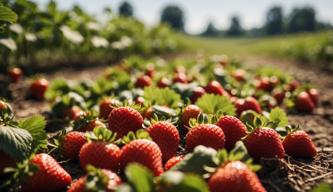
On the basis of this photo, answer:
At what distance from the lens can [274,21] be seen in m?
132

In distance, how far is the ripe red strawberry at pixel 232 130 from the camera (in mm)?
2961

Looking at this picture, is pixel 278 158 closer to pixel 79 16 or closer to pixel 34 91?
pixel 34 91

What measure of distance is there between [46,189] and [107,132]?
46 centimetres

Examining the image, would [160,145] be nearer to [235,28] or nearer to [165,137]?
[165,137]

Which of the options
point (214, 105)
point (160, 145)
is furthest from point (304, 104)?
point (160, 145)

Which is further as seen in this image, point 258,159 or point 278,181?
point 258,159

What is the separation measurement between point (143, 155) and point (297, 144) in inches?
50.7

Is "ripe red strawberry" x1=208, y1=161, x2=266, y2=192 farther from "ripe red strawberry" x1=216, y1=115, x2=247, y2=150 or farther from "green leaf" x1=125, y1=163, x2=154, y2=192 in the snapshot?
"ripe red strawberry" x1=216, y1=115, x2=247, y2=150

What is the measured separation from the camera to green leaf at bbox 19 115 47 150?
2.81 meters

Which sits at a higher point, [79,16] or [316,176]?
[79,16]

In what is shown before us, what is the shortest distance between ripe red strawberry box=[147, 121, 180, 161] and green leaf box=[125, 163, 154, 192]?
0.86 m

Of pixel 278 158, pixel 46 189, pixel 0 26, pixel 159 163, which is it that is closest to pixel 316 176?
pixel 278 158

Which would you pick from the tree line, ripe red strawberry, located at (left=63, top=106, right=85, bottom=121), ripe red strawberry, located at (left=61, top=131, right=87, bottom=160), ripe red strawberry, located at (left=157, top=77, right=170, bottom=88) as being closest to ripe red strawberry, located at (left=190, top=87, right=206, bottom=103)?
ripe red strawberry, located at (left=157, top=77, right=170, bottom=88)

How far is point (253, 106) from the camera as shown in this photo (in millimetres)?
4387
